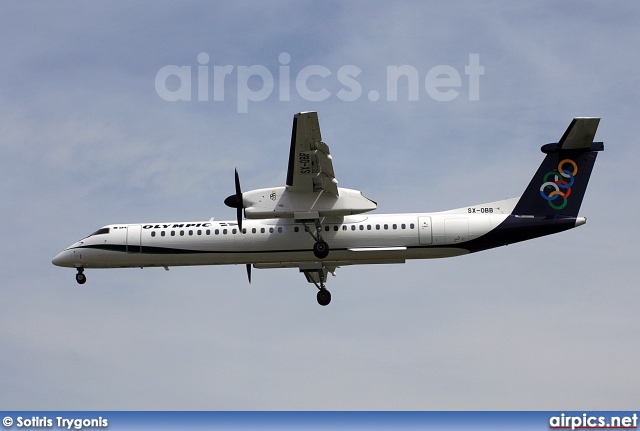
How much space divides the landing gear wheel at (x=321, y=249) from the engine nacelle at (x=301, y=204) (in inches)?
46.3

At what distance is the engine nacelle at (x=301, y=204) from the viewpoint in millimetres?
31688

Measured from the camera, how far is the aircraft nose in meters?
35.1

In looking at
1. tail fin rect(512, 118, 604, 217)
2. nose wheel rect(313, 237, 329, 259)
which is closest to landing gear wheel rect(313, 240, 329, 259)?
nose wheel rect(313, 237, 329, 259)

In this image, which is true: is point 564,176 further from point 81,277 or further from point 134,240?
point 81,277

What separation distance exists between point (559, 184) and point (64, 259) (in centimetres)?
1887

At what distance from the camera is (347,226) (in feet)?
109

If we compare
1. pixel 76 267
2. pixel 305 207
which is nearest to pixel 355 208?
pixel 305 207

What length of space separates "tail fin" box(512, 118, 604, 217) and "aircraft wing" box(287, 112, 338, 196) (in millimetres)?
7128

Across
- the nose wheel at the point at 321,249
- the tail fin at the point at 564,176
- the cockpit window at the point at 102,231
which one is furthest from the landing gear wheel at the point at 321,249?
the cockpit window at the point at 102,231

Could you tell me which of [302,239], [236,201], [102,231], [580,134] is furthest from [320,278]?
[580,134]

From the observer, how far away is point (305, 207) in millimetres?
32125

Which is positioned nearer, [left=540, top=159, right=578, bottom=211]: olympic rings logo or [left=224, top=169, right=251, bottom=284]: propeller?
[left=224, top=169, right=251, bottom=284]: propeller

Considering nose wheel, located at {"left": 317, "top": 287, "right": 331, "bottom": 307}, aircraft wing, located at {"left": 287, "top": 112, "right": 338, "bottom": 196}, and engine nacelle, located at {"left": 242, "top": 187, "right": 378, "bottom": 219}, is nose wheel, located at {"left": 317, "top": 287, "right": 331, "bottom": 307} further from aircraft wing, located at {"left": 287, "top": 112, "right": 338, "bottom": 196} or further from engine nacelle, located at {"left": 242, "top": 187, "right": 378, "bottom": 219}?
aircraft wing, located at {"left": 287, "top": 112, "right": 338, "bottom": 196}

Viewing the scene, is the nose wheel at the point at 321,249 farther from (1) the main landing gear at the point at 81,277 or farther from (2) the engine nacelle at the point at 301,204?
(1) the main landing gear at the point at 81,277
